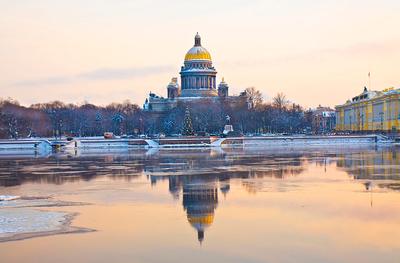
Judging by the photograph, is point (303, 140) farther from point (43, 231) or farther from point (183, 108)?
point (43, 231)

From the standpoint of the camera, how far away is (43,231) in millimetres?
20406

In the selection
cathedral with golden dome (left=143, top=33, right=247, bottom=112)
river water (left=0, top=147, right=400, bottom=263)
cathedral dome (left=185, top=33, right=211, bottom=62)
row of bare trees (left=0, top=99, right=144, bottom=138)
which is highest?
cathedral dome (left=185, top=33, right=211, bottom=62)

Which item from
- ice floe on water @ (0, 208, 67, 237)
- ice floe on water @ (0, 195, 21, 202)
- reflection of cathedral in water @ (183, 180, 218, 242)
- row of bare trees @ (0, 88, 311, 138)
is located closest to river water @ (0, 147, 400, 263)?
reflection of cathedral in water @ (183, 180, 218, 242)

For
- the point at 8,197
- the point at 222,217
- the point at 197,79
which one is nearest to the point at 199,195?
the point at 222,217

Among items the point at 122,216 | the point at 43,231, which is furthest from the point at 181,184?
the point at 43,231

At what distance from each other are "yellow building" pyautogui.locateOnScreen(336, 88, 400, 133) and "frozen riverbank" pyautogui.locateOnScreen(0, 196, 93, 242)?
7928 cm

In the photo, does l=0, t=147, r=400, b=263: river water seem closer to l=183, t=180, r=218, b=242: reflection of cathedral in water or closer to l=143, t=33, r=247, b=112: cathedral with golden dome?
l=183, t=180, r=218, b=242: reflection of cathedral in water

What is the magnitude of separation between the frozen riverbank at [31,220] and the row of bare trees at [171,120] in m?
82.2

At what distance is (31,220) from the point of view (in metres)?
22.1

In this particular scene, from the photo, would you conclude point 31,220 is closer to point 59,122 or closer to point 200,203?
point 200,203

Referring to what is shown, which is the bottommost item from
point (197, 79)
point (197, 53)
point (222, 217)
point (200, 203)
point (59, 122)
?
point (222, 217)

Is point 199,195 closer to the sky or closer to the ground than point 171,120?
closer to the ground

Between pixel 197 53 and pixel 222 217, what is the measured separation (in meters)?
132

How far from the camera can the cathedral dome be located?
15212 centimetres
